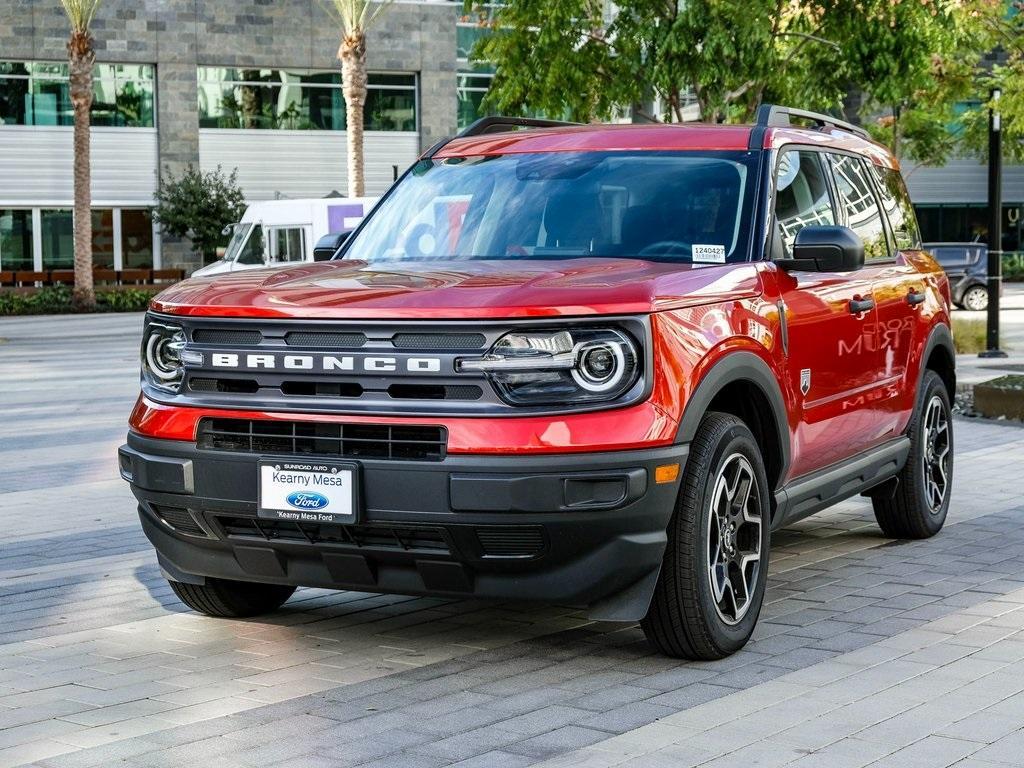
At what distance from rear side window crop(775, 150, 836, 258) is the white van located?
23.2m

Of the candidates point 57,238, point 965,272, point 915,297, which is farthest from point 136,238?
point 915,297

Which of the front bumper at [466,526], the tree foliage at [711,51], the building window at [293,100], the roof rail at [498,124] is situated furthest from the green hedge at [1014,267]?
the front bumper at [466,526]

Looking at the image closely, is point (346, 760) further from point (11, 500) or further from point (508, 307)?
point (11, 500)

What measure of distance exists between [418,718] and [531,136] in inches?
111

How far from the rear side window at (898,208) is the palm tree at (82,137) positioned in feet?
107

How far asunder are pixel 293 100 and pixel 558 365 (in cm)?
4445

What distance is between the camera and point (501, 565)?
516 cm

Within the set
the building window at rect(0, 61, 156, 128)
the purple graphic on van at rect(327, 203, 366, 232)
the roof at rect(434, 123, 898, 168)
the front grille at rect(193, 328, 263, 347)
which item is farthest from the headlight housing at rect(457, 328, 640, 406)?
the building window at rect(0, 61, 156, 128)

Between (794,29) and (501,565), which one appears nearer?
(501,565)

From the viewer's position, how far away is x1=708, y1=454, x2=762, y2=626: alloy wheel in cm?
554

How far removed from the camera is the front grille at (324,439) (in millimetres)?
5102

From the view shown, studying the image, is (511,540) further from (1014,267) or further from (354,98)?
(1014,267)

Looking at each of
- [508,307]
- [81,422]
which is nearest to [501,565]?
[508,307]

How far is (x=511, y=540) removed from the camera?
5.10 m
